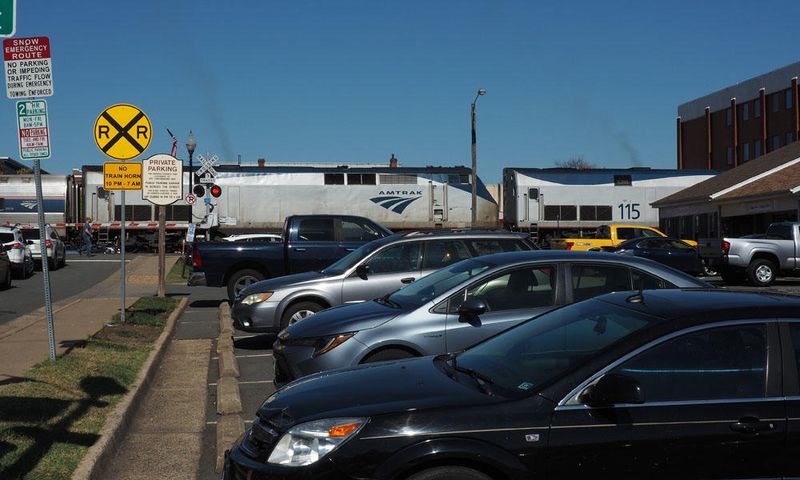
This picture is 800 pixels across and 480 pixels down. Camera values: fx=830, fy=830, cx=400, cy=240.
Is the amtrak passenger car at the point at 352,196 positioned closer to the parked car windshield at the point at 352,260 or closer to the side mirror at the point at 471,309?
the parked car windshield at the point at 352,260

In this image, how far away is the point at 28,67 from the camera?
28.5ft

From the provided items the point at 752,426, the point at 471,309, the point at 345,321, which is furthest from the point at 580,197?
the point at 752,426

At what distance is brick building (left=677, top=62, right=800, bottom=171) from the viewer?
5322 cm

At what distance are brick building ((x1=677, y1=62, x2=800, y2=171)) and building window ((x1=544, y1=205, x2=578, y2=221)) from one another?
21.5 metres

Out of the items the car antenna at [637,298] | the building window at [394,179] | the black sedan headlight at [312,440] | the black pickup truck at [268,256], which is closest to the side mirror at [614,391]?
the car antenna at [637,298]

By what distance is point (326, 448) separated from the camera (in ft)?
13.0

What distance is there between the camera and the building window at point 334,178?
130 ft

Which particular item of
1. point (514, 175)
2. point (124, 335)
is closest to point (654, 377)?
point (124, 335)

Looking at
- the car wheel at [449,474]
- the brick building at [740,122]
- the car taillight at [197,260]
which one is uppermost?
the brick building at [740,122]

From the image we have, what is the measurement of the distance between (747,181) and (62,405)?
31.5 metres

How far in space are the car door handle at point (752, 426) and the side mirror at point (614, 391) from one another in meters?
0.46

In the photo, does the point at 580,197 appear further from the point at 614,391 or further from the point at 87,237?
the point at 614,391

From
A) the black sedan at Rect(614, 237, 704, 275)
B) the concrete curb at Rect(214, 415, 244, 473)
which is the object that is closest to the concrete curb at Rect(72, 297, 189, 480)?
the concrete curb at Rect(214, 415, 244, 473)

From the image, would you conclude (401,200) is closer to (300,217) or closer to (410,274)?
(300,217)
